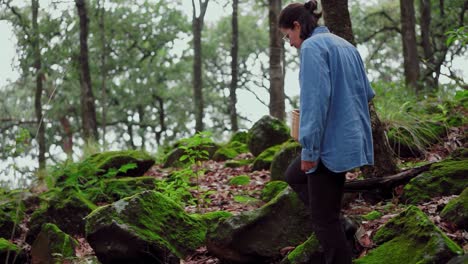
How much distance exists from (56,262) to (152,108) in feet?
103

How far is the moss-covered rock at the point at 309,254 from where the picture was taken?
15.7 feet

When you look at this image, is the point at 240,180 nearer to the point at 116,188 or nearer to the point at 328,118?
the point at 116,188

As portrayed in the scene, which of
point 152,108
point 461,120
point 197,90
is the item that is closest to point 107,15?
point 152,108

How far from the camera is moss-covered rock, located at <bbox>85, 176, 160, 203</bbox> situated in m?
8.46

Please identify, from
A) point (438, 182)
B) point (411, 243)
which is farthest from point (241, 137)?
point (411, 243)

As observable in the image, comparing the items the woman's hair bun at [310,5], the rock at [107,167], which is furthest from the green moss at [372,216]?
the rock at [107,167]

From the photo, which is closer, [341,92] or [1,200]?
[341,92]

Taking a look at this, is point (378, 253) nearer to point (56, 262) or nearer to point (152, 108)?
point (56, 262)

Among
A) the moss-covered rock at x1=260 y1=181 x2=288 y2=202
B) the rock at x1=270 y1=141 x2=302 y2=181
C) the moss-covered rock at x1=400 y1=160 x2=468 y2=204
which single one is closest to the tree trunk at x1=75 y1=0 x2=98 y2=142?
the rock at x1=270 y1=141 x2=302 y2=181

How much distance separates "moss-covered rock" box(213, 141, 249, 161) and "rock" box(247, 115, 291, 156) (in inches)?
46.1

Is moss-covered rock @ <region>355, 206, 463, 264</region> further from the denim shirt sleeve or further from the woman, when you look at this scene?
the denim shirt sleeve

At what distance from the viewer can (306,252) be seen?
15.8 feet

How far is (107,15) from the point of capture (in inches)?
1242

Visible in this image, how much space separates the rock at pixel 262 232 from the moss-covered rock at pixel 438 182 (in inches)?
48.9
